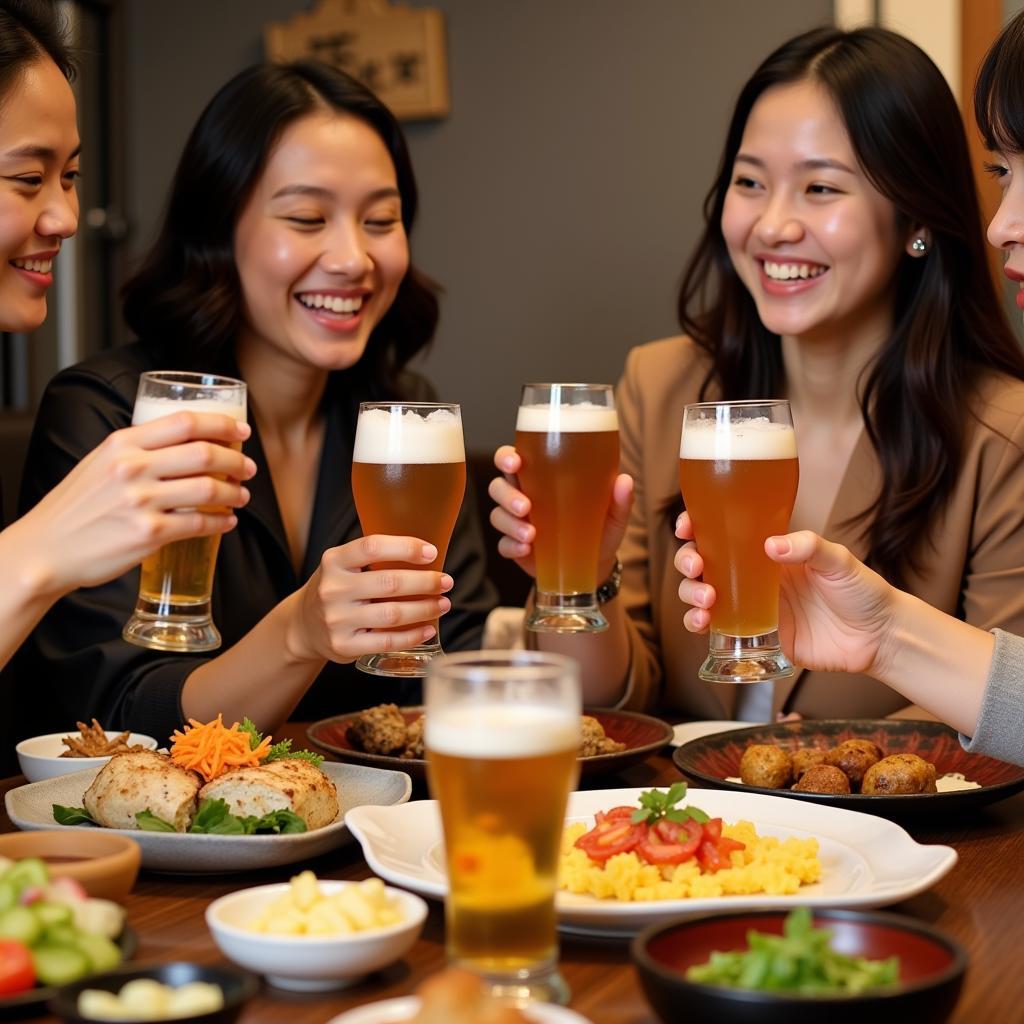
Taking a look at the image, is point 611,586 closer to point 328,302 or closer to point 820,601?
point 820,601

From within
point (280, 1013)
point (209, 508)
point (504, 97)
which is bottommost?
point (280, 1013)

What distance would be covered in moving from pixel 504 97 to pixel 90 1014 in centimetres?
390

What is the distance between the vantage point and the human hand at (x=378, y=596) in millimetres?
1645

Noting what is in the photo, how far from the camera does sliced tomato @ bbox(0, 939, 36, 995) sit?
38.3 inches

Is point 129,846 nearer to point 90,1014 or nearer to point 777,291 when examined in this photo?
point 90,1014

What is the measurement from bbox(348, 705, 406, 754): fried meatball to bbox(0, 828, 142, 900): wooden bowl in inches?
23.8

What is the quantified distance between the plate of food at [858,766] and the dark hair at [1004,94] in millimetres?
860

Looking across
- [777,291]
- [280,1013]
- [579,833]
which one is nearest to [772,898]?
[579,833]

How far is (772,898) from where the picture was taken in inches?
46.8

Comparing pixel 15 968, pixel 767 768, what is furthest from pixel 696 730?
pixel 15 968

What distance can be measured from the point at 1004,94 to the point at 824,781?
41.5 inches

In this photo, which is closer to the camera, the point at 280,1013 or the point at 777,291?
the point at 280,1013

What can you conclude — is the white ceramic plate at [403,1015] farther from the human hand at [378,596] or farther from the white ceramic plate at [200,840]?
the human hand at [378,596]

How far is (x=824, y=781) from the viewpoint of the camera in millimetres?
1635
